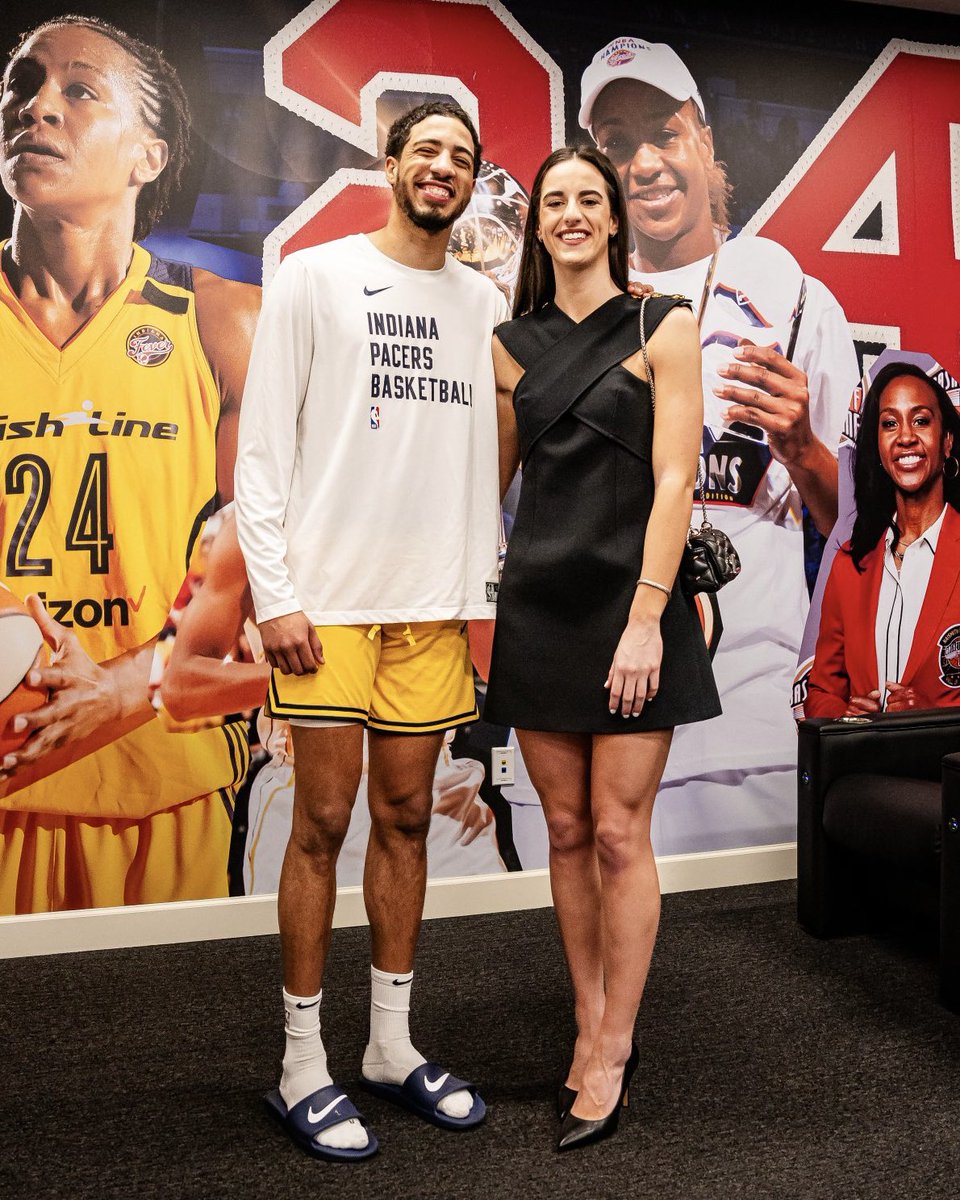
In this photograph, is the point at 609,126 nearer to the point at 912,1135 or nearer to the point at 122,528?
the point at 122,528

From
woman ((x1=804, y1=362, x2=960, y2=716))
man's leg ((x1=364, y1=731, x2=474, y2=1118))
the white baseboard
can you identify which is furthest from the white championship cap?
the white baseboard

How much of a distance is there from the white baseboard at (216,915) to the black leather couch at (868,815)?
517 millimetres

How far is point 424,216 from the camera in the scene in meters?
1.64

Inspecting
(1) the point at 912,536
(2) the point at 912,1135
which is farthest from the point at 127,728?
(1) the point at 912,536

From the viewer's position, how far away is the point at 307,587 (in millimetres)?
1621

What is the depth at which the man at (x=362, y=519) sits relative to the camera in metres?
1.60

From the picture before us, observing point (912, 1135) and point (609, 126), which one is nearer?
point (912, 1135)

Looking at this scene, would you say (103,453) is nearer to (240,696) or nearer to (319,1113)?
(240,696)

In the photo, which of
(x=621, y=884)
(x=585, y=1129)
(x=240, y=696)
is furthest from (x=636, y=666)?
A: (x=240, y=696)

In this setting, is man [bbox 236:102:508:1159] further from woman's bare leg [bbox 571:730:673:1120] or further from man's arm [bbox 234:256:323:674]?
woman's bare leg [bbox 571:730:673:1120]

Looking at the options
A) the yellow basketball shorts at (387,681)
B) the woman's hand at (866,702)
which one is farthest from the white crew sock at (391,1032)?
the woman's hand at (866,702)

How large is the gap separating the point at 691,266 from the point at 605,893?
81.3 inches

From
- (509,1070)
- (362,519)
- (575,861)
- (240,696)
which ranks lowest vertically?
(509,1070)

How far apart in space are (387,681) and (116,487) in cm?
128
